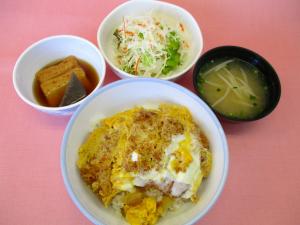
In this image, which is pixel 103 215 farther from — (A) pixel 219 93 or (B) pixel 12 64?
(B) pixel 12 64

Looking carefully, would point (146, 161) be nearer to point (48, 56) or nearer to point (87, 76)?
point (87, 76)

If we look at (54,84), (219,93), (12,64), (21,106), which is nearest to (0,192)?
(21,106)

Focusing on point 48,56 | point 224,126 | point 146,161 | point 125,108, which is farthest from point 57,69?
point 224,126

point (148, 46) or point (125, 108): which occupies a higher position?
point (148, 46)

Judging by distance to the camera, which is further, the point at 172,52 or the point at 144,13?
the point at 144,13

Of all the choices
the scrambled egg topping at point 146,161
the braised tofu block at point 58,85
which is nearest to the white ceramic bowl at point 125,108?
the scrambled egg topping at point 146,161

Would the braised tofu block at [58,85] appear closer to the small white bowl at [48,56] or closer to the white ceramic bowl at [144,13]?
the small white bowl at [48,56]
